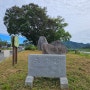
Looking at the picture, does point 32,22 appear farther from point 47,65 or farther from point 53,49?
point 47,65

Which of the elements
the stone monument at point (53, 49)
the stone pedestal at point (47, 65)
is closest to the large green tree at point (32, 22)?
the stone monument at point (53, 49)

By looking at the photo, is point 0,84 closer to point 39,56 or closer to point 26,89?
point 26,89

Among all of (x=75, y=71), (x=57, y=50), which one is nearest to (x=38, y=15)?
(x=57, y=50)

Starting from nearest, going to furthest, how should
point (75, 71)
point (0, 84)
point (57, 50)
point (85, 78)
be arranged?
1. point (0, 84)
2. point (85, 78)
3. point (75, 71)
4. point (57, 50)

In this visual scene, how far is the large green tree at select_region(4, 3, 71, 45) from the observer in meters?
37.7

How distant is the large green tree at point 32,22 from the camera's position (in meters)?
37.7

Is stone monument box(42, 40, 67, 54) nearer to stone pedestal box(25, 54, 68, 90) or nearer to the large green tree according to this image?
stone pedestal box(25, 54, 68, 90)

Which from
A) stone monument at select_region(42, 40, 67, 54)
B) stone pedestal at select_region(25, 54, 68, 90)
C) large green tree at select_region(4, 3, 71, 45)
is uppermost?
large green tree at select_region(4, 3, 71, 45)

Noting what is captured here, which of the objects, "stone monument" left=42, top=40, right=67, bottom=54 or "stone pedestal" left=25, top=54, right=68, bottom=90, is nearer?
"stone pedestal" left=25, top=54, right=68, bottom=90

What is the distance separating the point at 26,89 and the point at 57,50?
775cm

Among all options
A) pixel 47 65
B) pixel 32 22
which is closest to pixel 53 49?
pixel 47 65

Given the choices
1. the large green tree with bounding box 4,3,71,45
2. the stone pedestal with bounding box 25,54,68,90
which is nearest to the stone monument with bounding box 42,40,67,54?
the stone pedestal with bounding box 25,54,68,90

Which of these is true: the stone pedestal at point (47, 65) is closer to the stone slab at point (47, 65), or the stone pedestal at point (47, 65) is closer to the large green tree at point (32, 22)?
the stone slab at point (47, 65)

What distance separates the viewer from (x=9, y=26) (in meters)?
38.9
